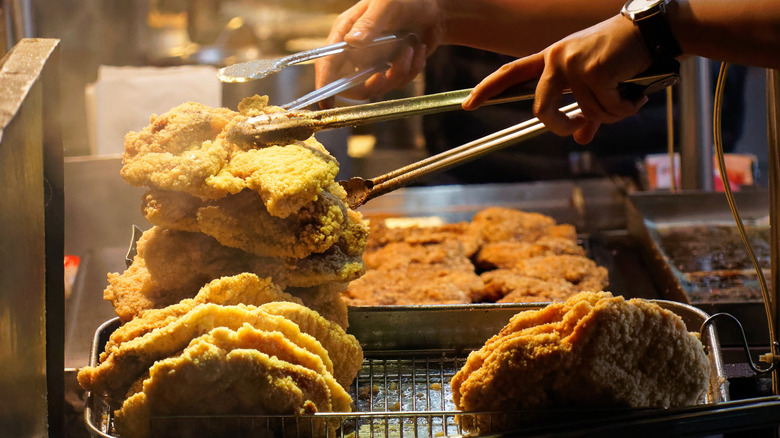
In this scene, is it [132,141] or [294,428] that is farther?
[132,141]

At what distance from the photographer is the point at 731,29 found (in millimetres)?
1303

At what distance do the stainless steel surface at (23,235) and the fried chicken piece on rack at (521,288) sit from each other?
5.40 feet

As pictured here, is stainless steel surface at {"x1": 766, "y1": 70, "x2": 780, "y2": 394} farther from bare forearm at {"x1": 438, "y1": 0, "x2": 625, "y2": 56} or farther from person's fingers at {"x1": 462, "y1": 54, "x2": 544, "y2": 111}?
bare forearm at {"x1": 438, "y1": 0, "x2": 625, "y2": 56}

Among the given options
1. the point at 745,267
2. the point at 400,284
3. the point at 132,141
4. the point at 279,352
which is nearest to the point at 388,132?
the point at 400,284

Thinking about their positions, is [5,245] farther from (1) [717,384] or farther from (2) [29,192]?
(1) [717,384]

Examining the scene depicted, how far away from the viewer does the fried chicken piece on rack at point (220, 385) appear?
3.79ft

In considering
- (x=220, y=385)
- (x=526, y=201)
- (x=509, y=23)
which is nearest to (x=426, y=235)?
(x=526, y=201)

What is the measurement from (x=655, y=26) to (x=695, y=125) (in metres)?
2.33

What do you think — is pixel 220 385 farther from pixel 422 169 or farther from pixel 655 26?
pixel 655 26

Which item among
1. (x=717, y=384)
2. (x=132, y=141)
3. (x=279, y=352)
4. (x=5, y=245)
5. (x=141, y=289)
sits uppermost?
(x=132, y=141)

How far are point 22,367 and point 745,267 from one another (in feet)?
7.90

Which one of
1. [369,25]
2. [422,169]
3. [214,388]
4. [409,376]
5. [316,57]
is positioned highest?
[369,25]

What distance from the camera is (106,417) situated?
54.6 inches

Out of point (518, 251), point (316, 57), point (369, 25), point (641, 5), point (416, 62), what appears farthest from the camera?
point (518, 251)
